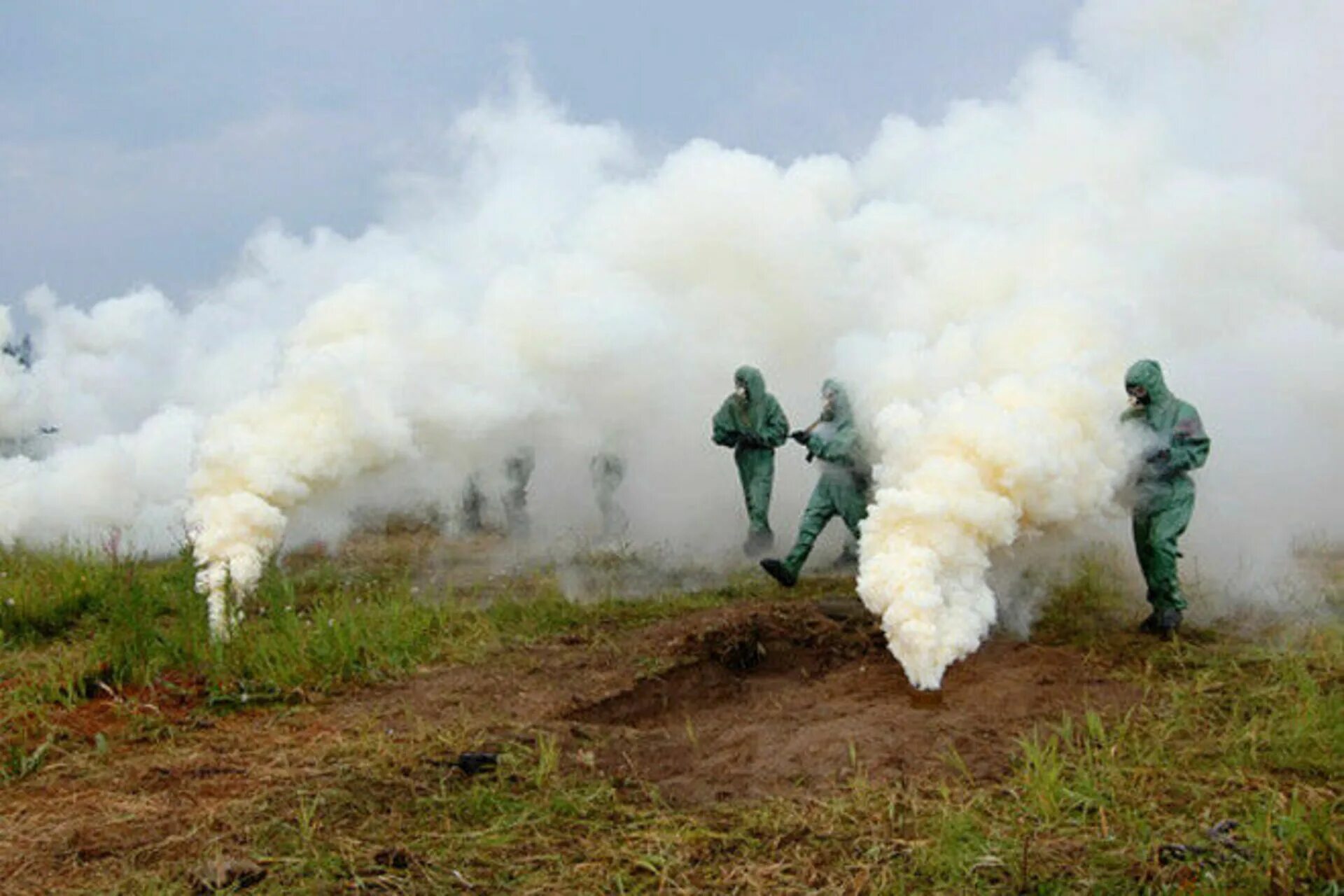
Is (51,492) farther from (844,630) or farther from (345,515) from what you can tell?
(844,630)

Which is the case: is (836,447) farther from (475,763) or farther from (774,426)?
(475,763)

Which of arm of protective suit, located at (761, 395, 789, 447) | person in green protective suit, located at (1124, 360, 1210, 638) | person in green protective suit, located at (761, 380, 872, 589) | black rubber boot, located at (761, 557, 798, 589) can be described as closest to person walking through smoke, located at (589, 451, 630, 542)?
arm of protective suit, located at (761, 395, 789, 447)

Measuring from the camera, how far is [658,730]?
260 inches

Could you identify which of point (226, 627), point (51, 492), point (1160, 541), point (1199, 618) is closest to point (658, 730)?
point (226, 627)

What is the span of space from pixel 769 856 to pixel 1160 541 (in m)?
4.55

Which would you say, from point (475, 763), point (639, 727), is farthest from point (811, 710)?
point (475, 763)

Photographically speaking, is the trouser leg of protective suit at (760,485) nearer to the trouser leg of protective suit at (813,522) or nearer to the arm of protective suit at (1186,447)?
the trouser leg of protective suit at (813,522)

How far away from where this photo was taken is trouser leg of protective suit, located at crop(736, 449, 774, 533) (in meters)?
13.1

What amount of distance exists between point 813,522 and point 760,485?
236 cm

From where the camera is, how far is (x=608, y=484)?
14.7 metres

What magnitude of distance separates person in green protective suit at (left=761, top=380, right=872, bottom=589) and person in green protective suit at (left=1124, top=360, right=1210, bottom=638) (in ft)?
8.44

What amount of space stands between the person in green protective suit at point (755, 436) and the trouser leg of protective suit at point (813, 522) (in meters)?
2.13

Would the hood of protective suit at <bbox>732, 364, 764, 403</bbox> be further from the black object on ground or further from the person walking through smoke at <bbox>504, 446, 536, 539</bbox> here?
the black object on ground

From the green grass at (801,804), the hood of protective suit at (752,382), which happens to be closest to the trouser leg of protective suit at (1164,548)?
the green grass at (801,804)
